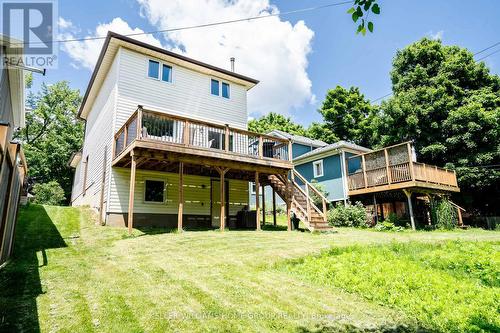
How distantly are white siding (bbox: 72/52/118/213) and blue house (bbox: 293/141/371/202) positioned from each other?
13.7 meters

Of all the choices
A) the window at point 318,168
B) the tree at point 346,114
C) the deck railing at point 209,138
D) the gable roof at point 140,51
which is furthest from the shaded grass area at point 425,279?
the tree at point 346,114

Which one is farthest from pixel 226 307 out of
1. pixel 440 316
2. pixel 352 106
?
pixel 352 106

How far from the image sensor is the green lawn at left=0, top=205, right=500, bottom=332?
3.52 m

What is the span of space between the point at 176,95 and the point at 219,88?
2.67 metres

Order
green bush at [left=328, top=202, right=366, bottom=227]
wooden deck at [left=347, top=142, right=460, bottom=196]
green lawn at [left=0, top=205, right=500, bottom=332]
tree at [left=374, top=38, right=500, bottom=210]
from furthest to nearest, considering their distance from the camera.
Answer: tree at [left=374, top=38, right=500, bottom=210], green bush at [left=328, top=202, right=366, bottom=227], wooden deck at [left=347, top=142, right=460, bottom=196], green lawn at [left=0, top=205, right=500, bottom=332]

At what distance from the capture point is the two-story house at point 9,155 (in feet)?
15.4

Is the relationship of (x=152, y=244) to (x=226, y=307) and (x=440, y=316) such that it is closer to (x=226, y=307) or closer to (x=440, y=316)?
(x=226, y=307)

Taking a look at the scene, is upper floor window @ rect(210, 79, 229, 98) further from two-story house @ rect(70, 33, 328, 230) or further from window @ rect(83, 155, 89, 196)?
window @ rect(83, 155, 89, 196)

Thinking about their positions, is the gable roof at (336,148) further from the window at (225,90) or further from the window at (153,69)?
the window at (153,69)

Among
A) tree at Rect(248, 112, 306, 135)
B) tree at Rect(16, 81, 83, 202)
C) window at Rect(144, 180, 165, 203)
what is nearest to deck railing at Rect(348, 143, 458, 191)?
window at Rect(144, 180, 165, 203)

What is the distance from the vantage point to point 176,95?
14.8 meters

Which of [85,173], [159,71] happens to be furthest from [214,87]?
[85,173]

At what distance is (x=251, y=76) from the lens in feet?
56.8

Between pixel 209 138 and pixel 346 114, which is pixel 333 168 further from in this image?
pixel 346 114
